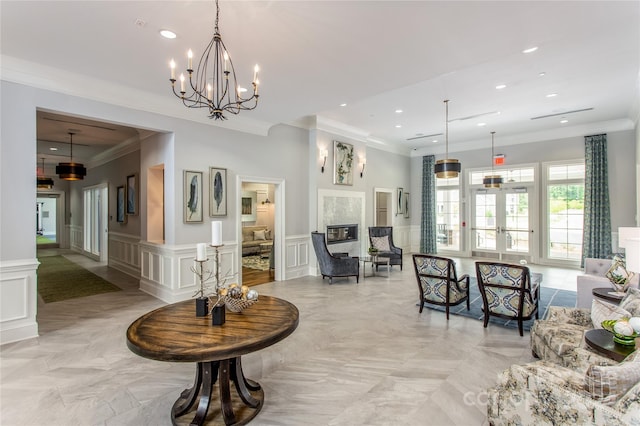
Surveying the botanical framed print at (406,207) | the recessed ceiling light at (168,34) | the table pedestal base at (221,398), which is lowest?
the table pedestal base at (221,398)

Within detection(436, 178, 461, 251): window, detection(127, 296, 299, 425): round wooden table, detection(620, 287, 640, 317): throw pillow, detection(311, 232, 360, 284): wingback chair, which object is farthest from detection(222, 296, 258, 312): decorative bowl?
detection(436, 178, 461, 251): window

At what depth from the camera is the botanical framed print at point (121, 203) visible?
7475mm

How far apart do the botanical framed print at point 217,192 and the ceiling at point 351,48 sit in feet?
3.14

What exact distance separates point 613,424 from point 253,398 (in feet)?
6.98

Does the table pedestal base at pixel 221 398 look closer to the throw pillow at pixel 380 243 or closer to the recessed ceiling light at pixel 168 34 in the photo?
the recessed ceiling light at pixel 168 34

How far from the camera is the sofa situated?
984 centimetres

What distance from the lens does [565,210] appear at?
8086 millimetres

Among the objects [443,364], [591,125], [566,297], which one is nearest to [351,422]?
[443,364]

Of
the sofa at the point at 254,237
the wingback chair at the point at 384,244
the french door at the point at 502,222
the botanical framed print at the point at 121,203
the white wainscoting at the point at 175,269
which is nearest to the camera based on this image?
the white wainscoting at the point at 175,269

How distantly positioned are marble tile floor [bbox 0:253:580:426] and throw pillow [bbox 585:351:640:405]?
89 cm

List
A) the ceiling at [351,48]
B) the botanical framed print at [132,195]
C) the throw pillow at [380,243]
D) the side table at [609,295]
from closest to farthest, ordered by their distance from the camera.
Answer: the ceiling at [351,48] < the side table at [609,295] < the botanical framed print at [132,195] < the throw pillow at [380,243]

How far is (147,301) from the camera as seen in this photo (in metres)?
5.25

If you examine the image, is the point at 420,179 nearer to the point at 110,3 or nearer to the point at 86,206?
the point at 110,3

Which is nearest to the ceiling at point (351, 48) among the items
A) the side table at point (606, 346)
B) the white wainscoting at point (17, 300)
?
the white wainscoting at point (17, 300)
